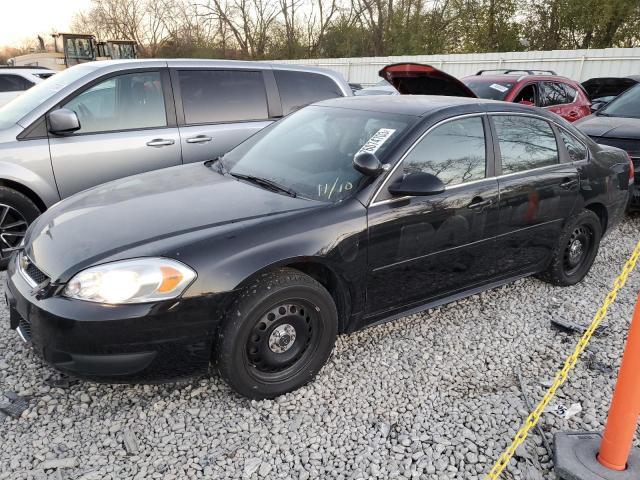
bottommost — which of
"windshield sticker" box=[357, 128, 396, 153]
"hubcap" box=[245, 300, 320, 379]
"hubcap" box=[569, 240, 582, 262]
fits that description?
"hubcap" box=[569, 240, 582, 262]

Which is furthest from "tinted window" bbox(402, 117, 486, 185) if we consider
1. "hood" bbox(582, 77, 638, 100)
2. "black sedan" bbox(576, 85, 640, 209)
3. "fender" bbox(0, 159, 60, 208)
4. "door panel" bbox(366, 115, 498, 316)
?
"hood" bbox(582, 77, 638, 100)

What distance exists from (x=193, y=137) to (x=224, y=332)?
2919 millimetres

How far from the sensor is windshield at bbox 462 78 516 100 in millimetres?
7996

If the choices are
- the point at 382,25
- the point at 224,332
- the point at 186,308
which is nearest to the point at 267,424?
the point at 224,332

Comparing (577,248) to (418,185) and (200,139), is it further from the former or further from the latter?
(200,139)

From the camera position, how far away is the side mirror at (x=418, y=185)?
2.81 m

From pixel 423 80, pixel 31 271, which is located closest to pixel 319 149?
pixel 31 271

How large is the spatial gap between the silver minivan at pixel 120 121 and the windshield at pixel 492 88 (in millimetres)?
3964

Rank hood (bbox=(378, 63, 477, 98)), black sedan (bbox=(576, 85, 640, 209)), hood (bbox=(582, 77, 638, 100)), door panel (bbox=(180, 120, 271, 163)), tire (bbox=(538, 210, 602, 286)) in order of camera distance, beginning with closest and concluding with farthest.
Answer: tire (bbox=(538, 210, 602, 286)) → door panel (bbox=(180, 120, 271, 163)) → black sedan (bbox=(576, 85, 640, 209)) → hood (bbox=(378, 63, 477, 98)) → hood (bbox=(582, 77, 638, 100))

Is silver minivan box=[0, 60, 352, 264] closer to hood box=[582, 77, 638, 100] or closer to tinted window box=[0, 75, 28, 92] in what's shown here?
tinted window box=[0, 75, 28, 92]

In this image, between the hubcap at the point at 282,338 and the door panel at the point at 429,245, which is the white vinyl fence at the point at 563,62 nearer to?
the door panel at the point at 429,245

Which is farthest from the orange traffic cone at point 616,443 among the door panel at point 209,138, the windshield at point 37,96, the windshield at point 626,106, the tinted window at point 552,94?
the tinted window at point 552,94

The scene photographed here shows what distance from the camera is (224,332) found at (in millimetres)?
2428

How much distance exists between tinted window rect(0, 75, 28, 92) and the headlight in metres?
9.64
